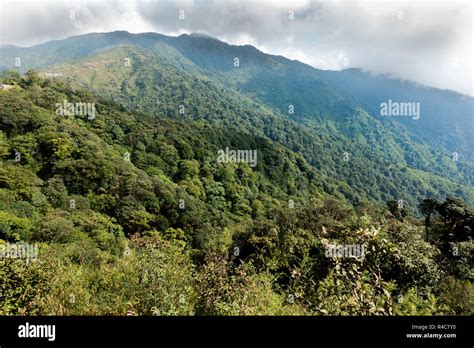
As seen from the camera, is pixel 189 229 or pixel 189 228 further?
pixel 189 228

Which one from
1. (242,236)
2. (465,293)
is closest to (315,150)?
(242,236)

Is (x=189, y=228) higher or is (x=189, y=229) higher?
(x=189, y=228)

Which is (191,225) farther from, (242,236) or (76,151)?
(76,151)

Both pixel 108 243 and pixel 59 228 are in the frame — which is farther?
pixel 108 243

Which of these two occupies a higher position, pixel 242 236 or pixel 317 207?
pixel 317 207

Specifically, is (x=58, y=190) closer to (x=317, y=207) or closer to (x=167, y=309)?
(x=317, y=207)
